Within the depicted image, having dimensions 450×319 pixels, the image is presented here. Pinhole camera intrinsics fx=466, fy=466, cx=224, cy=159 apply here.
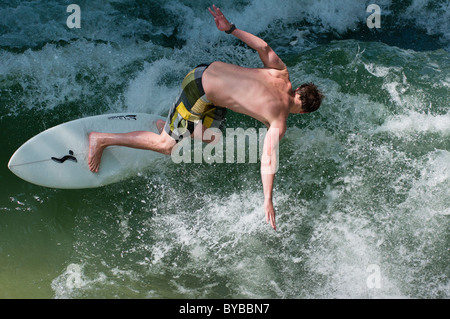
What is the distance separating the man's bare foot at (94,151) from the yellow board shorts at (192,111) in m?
0.57

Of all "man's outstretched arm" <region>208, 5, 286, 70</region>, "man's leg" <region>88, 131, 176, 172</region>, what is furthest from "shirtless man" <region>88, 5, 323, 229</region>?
"man's leg" <region>88, 131, 176, 172</region>

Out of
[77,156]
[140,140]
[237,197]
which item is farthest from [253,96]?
[77,156]

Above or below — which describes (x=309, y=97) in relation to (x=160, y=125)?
above

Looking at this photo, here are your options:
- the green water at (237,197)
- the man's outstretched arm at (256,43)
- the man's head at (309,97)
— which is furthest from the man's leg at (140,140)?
the man's head at (309,97)

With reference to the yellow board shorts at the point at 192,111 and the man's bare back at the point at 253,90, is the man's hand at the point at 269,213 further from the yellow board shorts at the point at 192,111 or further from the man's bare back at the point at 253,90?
the yellow board shorts at the point at 192,111

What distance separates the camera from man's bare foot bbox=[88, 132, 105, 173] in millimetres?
3682

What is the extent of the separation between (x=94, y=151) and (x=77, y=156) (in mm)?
165

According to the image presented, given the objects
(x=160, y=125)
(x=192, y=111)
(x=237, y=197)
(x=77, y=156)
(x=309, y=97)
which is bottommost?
(x=237, y=197)

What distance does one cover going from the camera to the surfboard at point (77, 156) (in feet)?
12.1

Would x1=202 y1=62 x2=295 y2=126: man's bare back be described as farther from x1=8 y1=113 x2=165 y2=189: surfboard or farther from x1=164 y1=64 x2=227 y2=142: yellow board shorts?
x1=8 y1=113 x2=165 y2=189: surfboard

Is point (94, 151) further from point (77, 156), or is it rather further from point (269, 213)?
point (269, 213)

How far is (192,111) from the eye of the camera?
133 inches

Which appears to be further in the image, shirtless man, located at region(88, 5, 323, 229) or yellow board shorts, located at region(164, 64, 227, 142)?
yellow board shorts, located at region(164, 64, 227, 142)

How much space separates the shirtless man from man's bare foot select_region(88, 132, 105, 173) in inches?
26.6
